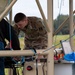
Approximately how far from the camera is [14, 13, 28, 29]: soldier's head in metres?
5.88

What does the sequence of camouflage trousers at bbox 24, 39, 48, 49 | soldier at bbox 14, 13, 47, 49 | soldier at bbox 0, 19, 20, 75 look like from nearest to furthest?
soldier at bbox 0, 19, 20, 75 → soldier at bbox 14, 13, 47, 49 → camouflage trousers at bbox 24, 39, 48, 49

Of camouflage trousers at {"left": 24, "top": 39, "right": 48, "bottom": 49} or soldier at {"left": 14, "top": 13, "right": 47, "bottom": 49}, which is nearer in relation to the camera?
soldier at {"left": 14, "top": 13, "right": 47, "bottom": 49}

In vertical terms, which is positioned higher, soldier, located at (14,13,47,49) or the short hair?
the short hair

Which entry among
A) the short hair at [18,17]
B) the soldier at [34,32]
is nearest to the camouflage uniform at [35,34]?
the soldier at [34,32]

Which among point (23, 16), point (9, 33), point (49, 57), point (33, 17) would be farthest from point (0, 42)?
point (33, 17)

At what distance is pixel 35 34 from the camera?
21.6ft

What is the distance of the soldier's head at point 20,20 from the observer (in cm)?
588

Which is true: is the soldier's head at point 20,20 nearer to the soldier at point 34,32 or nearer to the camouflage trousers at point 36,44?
the soldier at point 34,32

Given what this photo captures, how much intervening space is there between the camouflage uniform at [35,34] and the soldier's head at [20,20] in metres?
0.30

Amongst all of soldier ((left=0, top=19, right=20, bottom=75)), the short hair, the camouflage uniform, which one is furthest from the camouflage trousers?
soldier ((left=0, top=19, right=20, bottom=75))

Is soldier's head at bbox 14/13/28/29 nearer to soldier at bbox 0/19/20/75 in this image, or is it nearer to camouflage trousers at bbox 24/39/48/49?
camouflage trousers at bbox 24/39/48/49

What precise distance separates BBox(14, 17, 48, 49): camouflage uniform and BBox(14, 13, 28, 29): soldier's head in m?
0.30

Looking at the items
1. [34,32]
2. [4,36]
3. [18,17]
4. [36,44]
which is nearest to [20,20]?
[18,17]

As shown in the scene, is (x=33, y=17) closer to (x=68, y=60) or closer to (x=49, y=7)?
(x=68, y=60)
